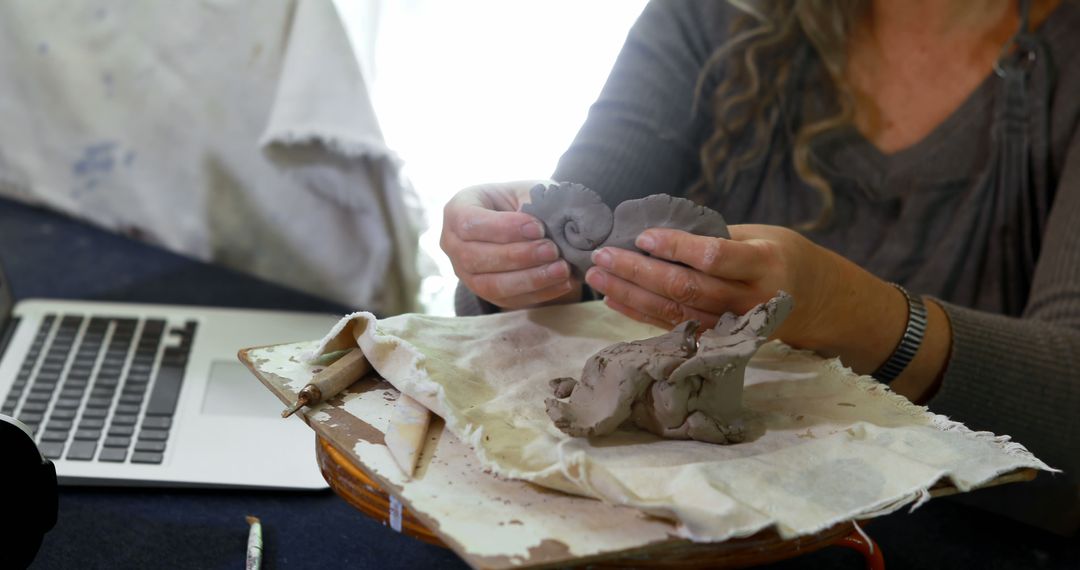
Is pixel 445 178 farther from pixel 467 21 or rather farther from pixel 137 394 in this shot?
pixel 137 394

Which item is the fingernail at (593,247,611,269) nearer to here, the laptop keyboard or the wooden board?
the wooden board

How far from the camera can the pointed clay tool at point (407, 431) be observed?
0.58m

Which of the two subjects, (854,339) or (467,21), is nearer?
(854,339)

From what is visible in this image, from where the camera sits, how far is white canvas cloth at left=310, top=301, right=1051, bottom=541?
550 mm

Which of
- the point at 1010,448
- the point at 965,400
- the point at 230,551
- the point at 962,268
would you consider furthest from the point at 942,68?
the point at 230,551

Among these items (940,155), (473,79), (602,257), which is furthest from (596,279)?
(473,79)

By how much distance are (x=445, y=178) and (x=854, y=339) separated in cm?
81

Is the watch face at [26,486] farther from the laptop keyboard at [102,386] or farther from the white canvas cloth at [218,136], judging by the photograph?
the white canvas cloth at [218,136]

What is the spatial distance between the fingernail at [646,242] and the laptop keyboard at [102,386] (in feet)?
1.55

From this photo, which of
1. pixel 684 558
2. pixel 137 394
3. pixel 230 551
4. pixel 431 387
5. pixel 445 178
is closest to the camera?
pixel 684 558

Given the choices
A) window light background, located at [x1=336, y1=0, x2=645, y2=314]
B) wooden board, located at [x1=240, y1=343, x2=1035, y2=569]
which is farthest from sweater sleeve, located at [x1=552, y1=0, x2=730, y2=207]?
wooden board, located at [x1=240, y1=343, x2=1035, y2=569]

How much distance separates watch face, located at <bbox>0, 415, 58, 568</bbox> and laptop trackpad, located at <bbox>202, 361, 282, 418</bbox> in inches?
12.4

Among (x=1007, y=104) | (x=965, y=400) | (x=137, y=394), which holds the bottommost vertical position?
(x=137, y=394)

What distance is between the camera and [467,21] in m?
1.54
